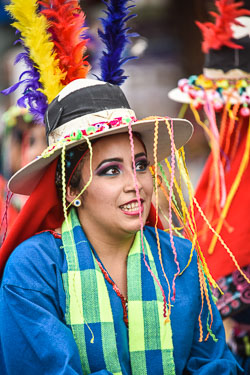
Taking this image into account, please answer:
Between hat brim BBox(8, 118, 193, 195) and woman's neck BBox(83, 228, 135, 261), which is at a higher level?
hat brim BBox(8, 118, 193, 195)

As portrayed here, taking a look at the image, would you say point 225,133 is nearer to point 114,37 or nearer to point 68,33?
point 114,37

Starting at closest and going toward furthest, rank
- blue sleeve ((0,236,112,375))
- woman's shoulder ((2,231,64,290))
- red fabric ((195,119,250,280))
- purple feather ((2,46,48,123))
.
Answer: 1. blue sleeve ((0,236,112,375))
2. woman's shoulder ((2,231,64,290))
3. purple feather ((2,46,48,123))
4. red fabric ((195,119,250,280))

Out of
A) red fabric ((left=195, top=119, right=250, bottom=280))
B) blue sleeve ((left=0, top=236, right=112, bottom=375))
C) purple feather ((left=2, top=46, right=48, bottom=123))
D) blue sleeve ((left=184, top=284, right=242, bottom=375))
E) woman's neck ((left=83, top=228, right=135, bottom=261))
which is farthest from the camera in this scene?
red fabric ((left=195, top=119, right=250, bottom=280))

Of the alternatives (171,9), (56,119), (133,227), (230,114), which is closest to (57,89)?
(56,119)

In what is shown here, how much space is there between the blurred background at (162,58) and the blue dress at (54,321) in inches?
166

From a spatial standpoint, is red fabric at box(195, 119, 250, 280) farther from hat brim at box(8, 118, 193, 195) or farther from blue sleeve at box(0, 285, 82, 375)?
blue sleeve at box(0, 285, 82, 375)

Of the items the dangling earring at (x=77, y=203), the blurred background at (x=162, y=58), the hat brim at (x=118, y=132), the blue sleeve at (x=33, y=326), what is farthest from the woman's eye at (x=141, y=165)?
the blurred background at (x=162, y=58)

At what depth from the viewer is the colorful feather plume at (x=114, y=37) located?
232 cm

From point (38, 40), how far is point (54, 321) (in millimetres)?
1113

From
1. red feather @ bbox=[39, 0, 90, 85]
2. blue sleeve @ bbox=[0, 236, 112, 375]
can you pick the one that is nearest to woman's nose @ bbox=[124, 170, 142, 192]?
blue sleeve @ bbox=[0, 236, 112, 375]

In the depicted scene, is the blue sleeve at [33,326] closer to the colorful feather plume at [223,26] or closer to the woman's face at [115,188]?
the woman's face at [115,188]

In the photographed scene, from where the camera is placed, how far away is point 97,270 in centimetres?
215

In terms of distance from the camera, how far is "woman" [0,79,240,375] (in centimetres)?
198

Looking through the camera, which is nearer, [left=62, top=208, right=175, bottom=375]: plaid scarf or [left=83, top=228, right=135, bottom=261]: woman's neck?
[left=62, top=208, right=175, bottom=375]: plaid scarf
